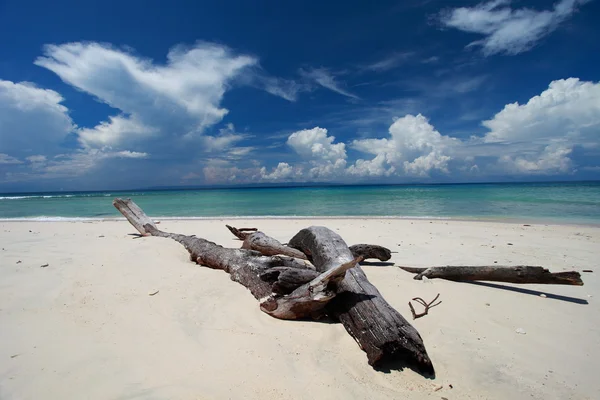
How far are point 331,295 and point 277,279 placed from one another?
107cm

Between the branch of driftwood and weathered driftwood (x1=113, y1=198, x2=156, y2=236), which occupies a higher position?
weathered driftwood (x1=113, y1=198, x2=156, y2=236)

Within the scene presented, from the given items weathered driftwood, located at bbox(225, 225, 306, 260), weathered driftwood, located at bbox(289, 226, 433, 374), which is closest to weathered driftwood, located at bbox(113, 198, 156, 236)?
weathered driftwood, located at bbox(225, 225, 306, 260)

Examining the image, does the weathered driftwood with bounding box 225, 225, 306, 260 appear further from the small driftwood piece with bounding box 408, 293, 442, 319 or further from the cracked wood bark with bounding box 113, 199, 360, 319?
the small driftwood piece with bounding box 408, 293, 442, 319

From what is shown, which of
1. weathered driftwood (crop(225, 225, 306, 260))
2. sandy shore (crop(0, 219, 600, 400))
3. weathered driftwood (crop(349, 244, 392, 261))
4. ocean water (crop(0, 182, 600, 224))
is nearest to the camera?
sandy shore (crop(0, 219, 600, 400))

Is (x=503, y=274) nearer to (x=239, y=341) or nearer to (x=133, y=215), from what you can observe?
(x=239, y=341)

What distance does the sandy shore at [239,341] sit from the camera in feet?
8.85

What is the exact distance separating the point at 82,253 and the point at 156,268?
2749mm

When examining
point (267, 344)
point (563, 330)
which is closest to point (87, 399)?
point (267, 344)

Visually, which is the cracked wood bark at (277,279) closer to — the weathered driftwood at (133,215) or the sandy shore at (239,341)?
the sandy shore at (239,341)

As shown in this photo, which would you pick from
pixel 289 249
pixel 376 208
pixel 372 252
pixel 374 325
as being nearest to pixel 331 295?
pixel 374 325

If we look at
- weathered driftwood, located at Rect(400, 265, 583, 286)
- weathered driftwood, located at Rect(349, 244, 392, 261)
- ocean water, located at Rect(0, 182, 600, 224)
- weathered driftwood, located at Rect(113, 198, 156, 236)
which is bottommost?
ocean water, located at Rect(0, 182, 600, 224)

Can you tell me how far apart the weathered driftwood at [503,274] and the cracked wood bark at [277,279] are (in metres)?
2.72

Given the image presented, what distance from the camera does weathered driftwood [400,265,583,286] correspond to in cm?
465

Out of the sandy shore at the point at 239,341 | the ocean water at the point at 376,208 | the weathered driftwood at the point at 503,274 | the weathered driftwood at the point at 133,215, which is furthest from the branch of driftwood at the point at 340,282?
the ocean water at the point at 376,208
